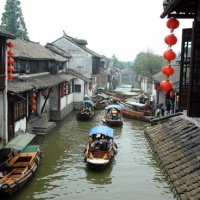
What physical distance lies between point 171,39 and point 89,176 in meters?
10.7

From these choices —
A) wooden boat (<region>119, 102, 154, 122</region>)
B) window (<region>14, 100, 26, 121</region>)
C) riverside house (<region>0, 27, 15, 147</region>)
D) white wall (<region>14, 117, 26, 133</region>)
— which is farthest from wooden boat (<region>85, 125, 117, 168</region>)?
wooden boat (<region>119, 102, 154, 122</region>)

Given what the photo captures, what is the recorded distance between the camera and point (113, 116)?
31172 millimetres

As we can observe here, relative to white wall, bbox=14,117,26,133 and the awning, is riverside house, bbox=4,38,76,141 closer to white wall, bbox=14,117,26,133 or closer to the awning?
white wall, bbox=14,117,26,133

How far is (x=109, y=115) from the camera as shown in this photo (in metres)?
32.3

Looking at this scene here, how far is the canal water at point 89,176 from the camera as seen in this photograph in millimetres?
14782

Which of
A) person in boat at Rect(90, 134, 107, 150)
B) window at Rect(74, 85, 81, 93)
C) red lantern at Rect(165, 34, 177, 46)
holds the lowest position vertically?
person in boat at Rect(90, 134, 107, 150)

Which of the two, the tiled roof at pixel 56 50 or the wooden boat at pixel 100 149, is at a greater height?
the tiled roof at pixel 56 50

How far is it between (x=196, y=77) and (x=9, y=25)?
56817 mm

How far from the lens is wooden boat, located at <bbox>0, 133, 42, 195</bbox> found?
1332 centimetres

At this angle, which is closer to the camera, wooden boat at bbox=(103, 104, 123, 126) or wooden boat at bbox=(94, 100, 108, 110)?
wooden boat at bbox=(103, 104, 123, 126)

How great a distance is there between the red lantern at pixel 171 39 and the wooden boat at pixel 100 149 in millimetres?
10293

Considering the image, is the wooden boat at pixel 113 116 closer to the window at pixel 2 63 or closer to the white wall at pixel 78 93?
the white wall at pixel 78 93

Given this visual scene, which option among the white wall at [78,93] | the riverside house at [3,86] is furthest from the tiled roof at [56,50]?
the riverside house at [3,86]

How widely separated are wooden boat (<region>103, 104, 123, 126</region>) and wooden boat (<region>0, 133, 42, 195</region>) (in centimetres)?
1301
